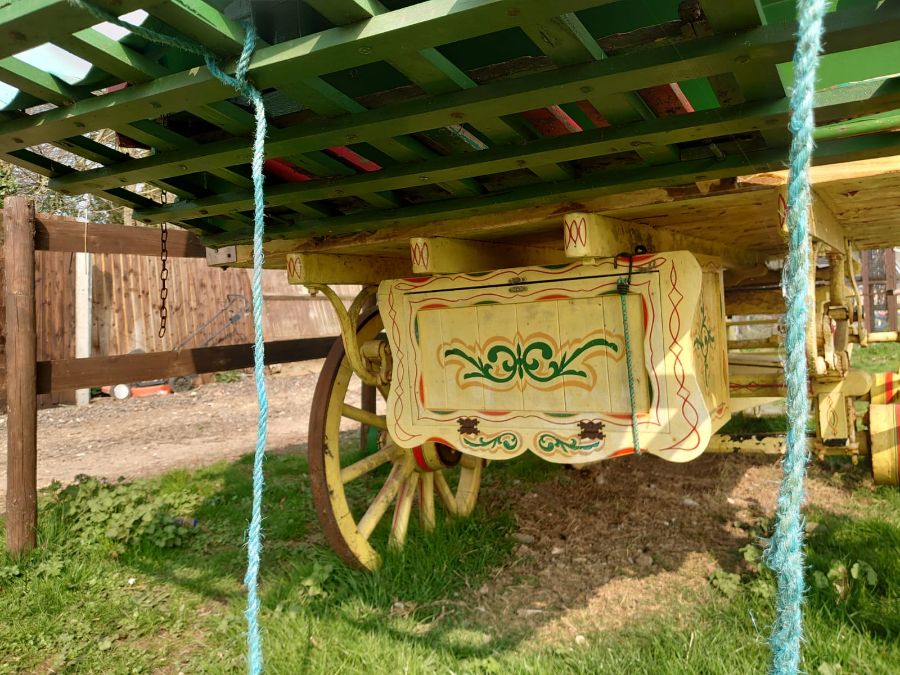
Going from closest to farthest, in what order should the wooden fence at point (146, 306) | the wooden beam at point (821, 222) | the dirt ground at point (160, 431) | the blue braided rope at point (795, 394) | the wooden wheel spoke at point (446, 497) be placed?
the blue braided rope at point (795, 394)
the wooden beam at point (821, 222)
the wooden wheel spoke at point (446, 497)
the dirt ground at point (160, 431)
the wooden fence at point (146, 306)

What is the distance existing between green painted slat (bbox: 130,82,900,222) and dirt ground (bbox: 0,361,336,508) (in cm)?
385

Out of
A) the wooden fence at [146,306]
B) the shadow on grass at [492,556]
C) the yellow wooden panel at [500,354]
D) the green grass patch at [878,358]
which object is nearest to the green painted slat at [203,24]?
the yellow wooden panel at [500,354]

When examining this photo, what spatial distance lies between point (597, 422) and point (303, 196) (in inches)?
49.3

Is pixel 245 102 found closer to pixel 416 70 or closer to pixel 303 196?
pixel 303 196

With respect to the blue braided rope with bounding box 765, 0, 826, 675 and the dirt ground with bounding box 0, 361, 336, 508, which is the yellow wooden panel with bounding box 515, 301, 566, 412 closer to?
the blue braided rope with bounding box 765, 0, 826, 675

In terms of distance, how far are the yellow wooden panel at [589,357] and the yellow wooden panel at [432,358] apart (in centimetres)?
52

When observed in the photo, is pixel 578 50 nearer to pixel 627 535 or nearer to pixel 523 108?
pixel 523 108

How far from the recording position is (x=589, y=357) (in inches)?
91.9

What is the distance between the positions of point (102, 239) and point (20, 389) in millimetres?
957

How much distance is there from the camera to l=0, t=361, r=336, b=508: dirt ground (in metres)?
5.77

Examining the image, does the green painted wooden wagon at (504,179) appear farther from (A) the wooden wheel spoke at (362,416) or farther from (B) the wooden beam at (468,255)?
(A) the wooden wheel spoke at (362,416)

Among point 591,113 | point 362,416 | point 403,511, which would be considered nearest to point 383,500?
point 403,511

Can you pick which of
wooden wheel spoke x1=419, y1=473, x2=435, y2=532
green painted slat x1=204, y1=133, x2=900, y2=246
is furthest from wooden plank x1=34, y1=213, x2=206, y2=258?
wooden wheel spoke x1=419, y1=473, x2=435, y2=532

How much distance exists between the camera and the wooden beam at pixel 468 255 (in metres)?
2.44
